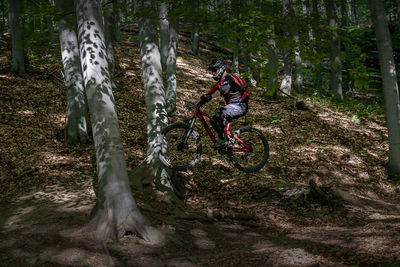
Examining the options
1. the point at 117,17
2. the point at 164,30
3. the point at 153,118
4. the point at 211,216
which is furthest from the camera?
the point at 164,30

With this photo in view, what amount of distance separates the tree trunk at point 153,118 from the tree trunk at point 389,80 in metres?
7.41

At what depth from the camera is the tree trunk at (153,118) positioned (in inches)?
292

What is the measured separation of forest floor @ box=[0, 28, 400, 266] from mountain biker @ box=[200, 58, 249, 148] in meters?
2.12

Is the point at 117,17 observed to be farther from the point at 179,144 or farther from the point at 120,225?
the point at 120,225

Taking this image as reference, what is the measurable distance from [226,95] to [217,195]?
118 inches

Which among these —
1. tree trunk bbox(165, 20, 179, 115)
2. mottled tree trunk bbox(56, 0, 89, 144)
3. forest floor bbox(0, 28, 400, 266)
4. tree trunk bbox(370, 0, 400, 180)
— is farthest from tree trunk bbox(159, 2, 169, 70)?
tree trunk bbox(370, 0, 400, 180)

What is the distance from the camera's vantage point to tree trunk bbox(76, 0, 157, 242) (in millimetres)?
5375

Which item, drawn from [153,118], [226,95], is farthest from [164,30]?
[226,95]

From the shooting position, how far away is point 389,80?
33.5 feet

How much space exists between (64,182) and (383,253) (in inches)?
284

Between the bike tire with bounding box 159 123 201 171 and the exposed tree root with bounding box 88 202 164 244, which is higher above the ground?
the bike tire with bounding box 159 123 201 171

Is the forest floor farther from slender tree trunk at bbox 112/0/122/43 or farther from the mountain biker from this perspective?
slender tree trunk at bbox 112/0/122/43

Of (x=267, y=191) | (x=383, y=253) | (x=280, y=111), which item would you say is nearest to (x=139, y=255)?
(x=383, y=253)

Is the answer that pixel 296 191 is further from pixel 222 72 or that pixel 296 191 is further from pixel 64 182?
pixel 64 182
